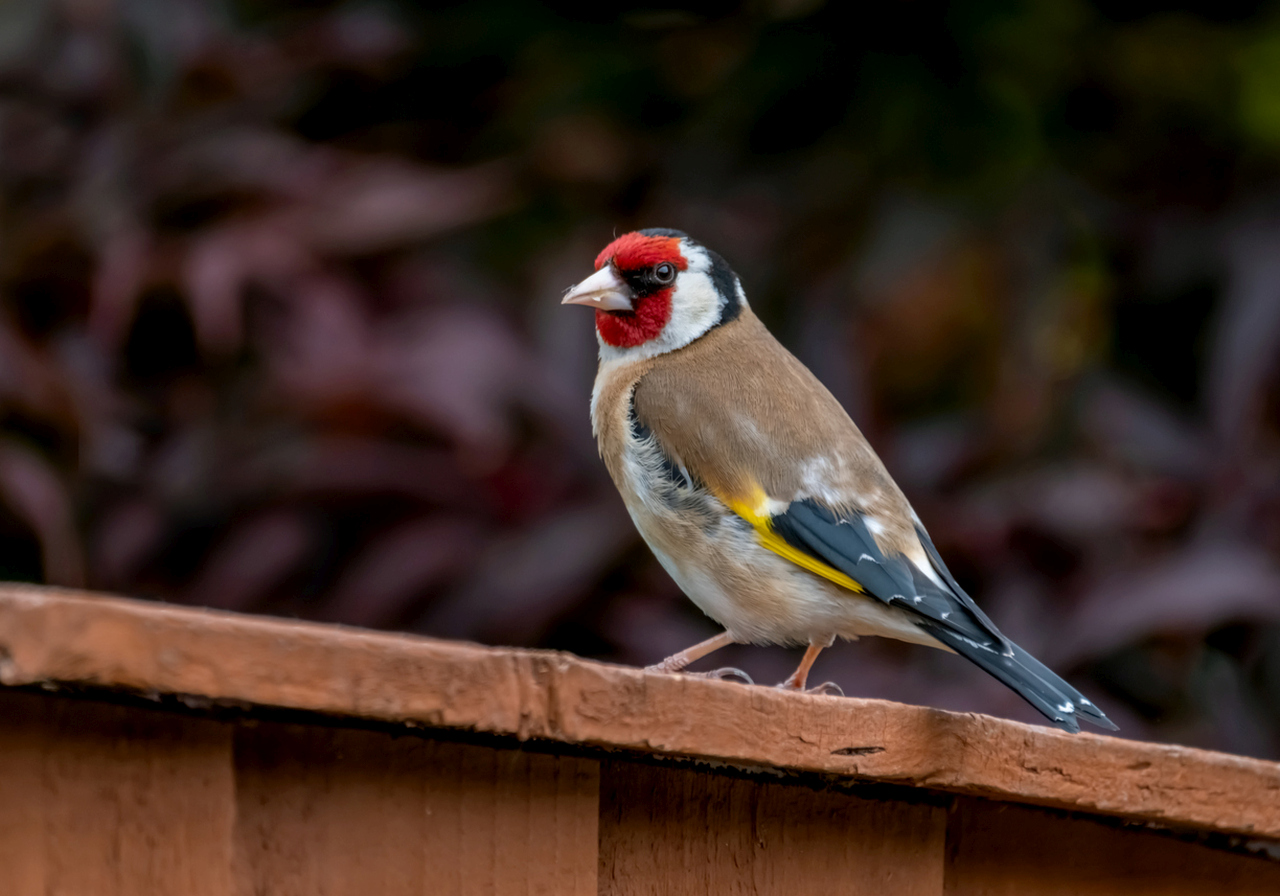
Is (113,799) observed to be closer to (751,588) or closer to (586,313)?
(751,588)

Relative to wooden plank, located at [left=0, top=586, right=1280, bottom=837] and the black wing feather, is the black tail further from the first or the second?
wooden plank, located at [left=0, top=586, right=1280, bottom=837]

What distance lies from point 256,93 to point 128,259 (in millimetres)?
608

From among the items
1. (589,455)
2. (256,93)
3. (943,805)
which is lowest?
(943,805)

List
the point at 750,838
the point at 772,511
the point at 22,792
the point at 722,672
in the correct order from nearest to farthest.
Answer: the point at 22,792 < the point at 750,838 < the point at 722,672 < the point at 772,511

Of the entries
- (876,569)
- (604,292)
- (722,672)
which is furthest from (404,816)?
(604,292)

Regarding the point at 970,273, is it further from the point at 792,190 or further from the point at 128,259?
the point at 128,259

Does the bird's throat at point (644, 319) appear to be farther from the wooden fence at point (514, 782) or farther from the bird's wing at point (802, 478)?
the wooden fence at point (514, 782)

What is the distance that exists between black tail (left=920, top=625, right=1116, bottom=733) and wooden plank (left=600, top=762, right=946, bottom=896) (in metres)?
0.26

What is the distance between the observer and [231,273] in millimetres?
2838

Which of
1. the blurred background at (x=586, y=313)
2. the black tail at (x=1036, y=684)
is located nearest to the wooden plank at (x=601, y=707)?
the black tail at (x=1036, y=684)

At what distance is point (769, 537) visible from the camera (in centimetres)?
217

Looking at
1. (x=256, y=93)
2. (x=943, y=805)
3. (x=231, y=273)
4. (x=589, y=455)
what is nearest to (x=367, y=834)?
(x=943, y=805)

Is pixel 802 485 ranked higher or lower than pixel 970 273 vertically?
lower

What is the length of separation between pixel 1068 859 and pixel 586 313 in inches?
67.7
